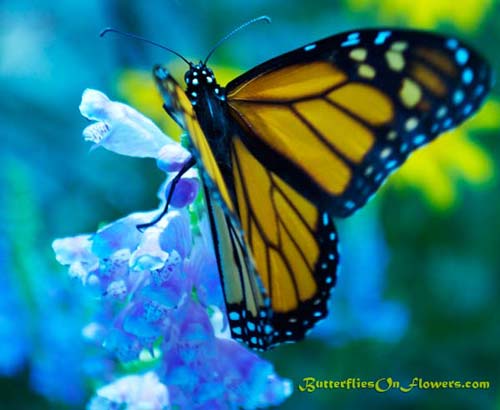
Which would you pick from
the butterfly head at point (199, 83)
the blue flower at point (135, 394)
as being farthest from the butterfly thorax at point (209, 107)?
the blue flower at point (135, 394)

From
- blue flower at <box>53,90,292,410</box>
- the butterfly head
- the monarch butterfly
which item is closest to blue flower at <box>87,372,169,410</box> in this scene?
blue flower at <box>53,90,292,410</box>

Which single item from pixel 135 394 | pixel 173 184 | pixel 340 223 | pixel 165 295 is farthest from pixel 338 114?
pixel 340 223

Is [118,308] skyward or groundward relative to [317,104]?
groundward

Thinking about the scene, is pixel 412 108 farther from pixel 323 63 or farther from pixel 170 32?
pixel 170 32

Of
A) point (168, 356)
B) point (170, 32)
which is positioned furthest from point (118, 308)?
point (170, 32)

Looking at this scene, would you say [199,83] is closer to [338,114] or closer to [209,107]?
[209,107]

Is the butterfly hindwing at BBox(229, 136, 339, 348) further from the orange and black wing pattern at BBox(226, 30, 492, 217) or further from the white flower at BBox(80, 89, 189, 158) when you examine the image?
the white flower at BBox(80, 89, 189, 158)
